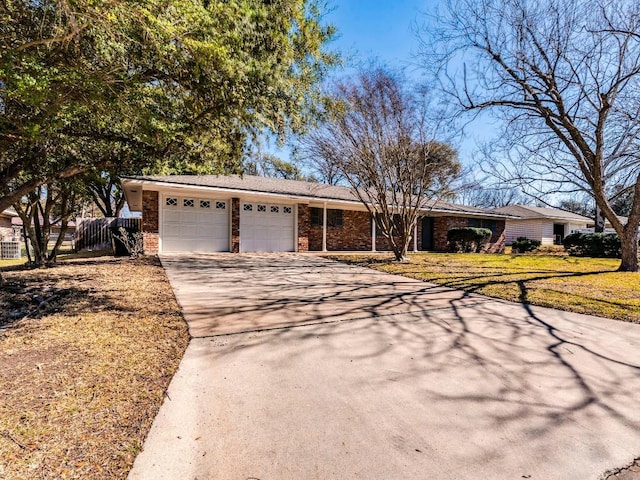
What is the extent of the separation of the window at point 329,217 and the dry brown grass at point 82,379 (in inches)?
419

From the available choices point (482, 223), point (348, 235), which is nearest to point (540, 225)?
point (482, 223)

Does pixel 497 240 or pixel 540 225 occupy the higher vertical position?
A: pixel 540 225

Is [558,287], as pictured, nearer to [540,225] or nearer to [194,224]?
[194,224]

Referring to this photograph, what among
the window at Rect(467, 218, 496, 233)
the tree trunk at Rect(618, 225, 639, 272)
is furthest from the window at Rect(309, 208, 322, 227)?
the tree trunk at Rect(618, 225, 639, 272)

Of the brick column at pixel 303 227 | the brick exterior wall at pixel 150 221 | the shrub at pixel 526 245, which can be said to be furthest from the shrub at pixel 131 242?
the shrub at pixel 526 245

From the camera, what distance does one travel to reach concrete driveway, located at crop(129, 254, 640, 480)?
5.79ft

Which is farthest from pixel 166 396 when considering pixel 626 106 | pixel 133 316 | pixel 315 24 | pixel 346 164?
pixel 626 106

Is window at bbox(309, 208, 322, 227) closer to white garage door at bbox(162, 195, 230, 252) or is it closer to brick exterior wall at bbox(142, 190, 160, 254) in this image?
white garage door at bbox(162, 195, 230, 252)

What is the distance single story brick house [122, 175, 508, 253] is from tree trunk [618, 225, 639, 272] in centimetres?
568

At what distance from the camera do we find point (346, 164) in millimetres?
10758

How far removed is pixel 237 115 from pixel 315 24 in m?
1.74

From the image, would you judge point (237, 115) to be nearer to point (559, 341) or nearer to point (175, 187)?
point (559, 341)

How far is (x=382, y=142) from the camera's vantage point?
33.4 ft

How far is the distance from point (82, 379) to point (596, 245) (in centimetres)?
1907
